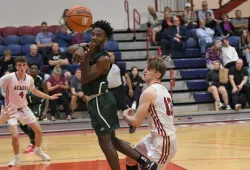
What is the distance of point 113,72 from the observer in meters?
11.6

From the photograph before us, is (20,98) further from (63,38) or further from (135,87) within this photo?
(63,38)

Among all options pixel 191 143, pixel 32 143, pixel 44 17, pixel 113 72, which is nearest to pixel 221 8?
pixel 44 17

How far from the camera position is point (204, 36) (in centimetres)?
1521

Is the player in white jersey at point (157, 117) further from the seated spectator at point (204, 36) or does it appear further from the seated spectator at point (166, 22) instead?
the seated spectator at point (166, 22)

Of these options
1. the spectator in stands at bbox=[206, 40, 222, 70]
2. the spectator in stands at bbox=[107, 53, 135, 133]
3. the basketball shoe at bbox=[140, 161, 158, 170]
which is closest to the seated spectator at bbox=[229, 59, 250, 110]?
the spectator in stands at bbox=[206, 40, 222, 70]

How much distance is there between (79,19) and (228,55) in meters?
8.94

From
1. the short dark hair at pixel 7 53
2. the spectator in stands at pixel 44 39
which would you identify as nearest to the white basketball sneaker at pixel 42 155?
the short dark hair at pixel 7 53

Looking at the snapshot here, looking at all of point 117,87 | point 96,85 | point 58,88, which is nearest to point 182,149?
point 117,87

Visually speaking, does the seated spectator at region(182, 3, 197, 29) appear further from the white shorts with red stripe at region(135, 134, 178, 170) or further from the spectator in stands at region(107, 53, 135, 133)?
the white shorts with red stripe at region(135, 134, 178, 170)

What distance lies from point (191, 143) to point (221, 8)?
31.9 ft

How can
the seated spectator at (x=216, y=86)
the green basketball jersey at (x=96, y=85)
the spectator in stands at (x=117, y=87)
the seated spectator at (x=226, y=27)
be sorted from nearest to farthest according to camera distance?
1. the green basketball jersey at (x=96, y=85)
2. the spectator in stands at (x=117, y=87)
3. the seated spectator at (x=216, y=86)
4. the seated spectator at (x=226, y=27)

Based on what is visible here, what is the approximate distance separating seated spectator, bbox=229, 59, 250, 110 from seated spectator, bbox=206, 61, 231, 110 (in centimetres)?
25

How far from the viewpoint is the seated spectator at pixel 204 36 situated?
593 inches

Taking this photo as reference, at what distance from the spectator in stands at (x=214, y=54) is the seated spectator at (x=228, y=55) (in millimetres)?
157
